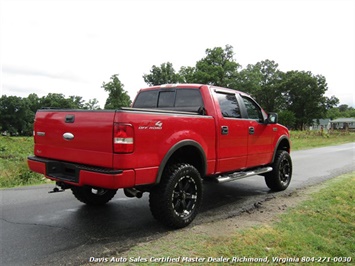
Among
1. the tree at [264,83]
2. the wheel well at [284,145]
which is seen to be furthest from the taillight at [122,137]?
the tree at [264,83]

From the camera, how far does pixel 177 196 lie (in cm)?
419

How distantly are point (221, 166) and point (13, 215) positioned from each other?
333 cm

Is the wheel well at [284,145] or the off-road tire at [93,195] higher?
the wheel well at [284,145]

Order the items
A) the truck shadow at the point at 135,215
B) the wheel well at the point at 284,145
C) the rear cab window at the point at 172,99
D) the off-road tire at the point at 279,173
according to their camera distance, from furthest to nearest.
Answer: the wheel well at the point at 284,145 < the off-road tire at the point at 279,173 < the rear cab window at the point at 172,99 < the truck shadow at the point at 135,215

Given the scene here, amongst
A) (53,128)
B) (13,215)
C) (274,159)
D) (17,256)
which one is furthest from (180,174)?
(274,159)

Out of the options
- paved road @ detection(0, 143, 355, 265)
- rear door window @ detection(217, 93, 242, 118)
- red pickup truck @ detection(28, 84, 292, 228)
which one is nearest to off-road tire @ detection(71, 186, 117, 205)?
red pickup truck @ detection(28, 84, 292, 228)

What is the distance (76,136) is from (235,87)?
55.3 m

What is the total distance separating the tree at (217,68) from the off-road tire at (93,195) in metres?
48.0

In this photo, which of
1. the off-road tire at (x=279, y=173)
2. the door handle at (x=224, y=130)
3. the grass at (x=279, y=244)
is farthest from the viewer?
the off-road tire at (x=279, y=173)

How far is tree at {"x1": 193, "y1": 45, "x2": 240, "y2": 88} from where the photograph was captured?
52.7 m

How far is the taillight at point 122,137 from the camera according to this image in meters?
3.43

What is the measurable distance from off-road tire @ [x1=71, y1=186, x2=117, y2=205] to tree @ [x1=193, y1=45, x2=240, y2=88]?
4804 cm

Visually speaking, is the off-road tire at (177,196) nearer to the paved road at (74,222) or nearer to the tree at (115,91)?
the paved road at (74,222)

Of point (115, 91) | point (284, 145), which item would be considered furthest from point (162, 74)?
point (284, 145)
